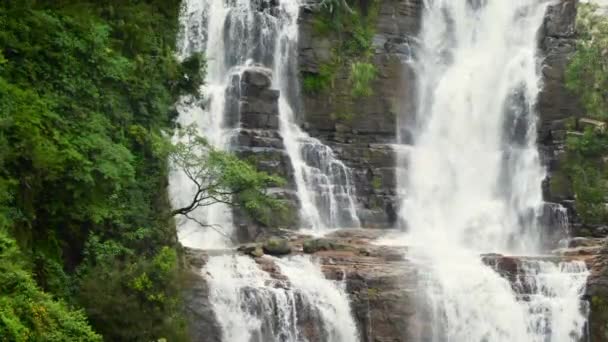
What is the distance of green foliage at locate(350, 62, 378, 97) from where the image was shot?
39.8 m

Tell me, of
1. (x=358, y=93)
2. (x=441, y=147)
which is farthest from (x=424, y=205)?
(x=358, y=93)

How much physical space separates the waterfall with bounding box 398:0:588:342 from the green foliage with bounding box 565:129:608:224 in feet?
5.51

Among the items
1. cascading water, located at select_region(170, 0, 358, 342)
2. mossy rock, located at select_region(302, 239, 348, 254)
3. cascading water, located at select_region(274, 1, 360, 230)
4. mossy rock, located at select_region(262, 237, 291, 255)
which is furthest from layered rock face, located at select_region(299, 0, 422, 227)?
mossy rock, located at select_region(262, 237, 291, 255)

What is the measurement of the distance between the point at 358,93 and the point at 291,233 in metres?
10.7

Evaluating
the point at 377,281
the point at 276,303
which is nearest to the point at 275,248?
the point at 276,303

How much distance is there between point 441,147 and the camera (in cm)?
3978

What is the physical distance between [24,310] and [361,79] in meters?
27.2

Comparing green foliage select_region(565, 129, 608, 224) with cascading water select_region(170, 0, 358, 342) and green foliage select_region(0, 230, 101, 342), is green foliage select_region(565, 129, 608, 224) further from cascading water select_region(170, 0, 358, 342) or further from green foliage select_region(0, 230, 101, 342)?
green foliage select_region(0, 230, 101, 342)

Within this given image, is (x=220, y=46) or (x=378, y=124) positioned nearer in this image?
(x=220, y=46)

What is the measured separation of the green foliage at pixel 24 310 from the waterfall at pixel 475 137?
1451 centimetres

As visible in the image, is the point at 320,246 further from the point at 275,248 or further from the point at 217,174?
the point at 217,174

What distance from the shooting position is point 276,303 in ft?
76.1

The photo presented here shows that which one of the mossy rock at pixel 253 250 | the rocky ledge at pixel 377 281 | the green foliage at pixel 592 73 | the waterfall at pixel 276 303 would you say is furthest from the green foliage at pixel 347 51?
the waterfall at pixel 276 303

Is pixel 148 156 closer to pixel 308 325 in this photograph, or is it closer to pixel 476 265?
pixel 308 325
